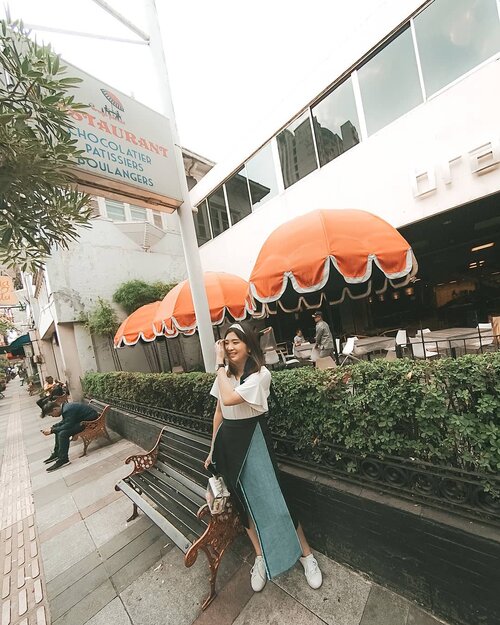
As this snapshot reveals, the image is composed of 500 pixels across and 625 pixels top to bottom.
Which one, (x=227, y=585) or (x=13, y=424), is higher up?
(x=227, y=585)

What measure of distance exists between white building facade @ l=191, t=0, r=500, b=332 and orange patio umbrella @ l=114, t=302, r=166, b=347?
4177 mm

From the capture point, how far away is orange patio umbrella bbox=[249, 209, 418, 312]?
3.54 meters

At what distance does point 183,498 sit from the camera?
3.00m

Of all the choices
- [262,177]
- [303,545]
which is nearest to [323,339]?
[303,545]

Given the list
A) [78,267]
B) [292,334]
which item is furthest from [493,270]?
[78,267]

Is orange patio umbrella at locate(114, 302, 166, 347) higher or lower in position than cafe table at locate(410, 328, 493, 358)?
higher

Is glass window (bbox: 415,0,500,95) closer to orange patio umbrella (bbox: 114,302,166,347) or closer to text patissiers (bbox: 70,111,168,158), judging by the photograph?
text patissiers (bbox: 70,111,168,158)

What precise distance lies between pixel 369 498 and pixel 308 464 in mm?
619

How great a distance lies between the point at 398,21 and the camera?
5.97 metres

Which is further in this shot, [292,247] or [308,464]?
[292,247]

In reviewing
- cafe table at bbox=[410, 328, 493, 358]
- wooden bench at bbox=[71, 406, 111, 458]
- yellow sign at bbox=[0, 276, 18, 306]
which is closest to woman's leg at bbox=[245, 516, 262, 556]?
cafe table at bbox=[410, 328, 493, 358]

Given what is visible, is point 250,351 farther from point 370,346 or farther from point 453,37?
point 453,37

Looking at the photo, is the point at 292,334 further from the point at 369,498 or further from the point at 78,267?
the point at 369,498

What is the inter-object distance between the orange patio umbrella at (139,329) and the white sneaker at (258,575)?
5710mm
